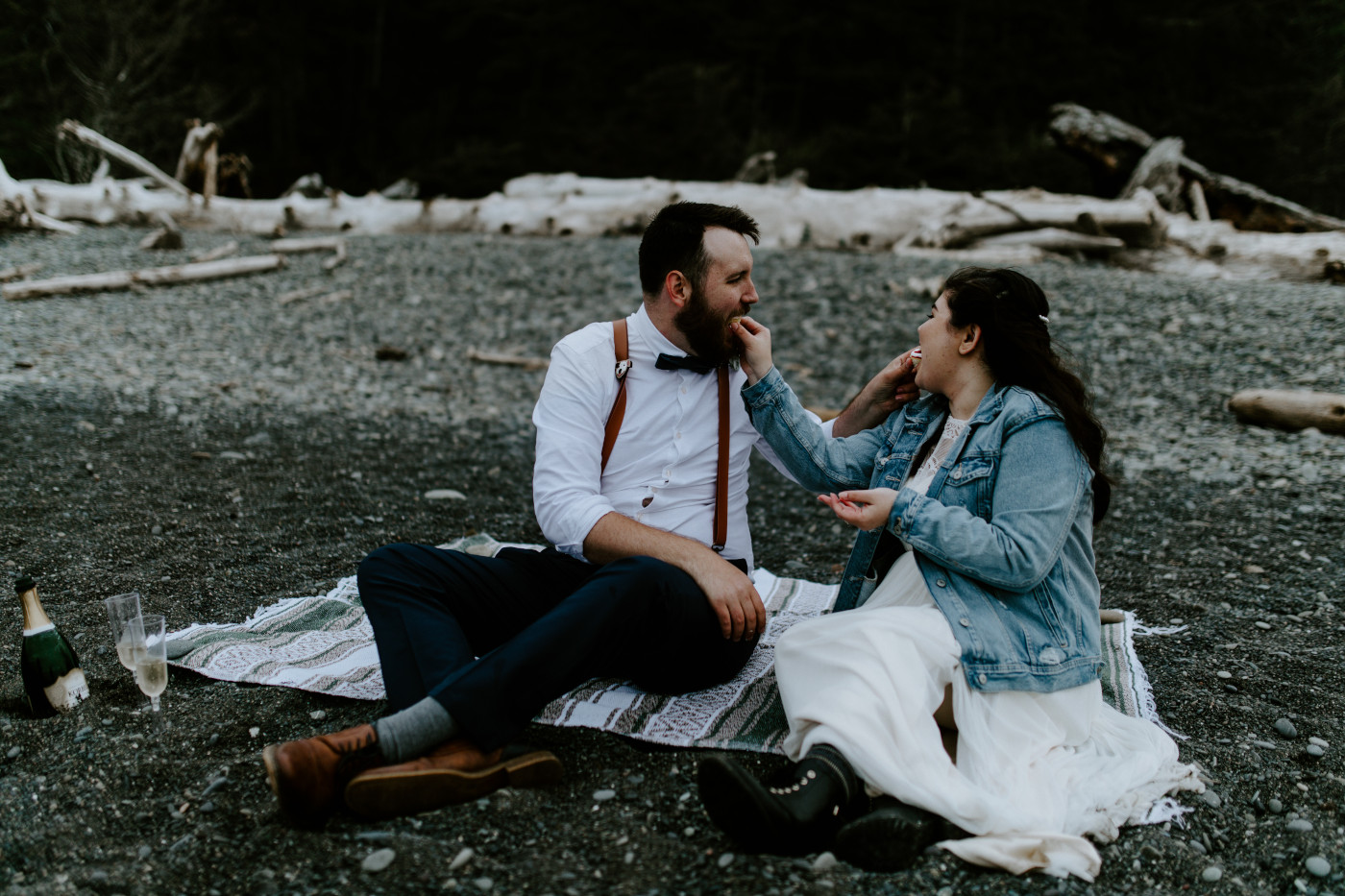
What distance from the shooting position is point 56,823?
2420 mm

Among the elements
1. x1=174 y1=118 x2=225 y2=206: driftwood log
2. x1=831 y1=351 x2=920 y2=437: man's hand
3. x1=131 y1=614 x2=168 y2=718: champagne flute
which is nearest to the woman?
x1=831 y1=351 x2=920 y2=437: man's hand

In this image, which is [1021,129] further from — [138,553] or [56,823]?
[56,823]

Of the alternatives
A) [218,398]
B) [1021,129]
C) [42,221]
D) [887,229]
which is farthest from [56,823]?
[1021,129]

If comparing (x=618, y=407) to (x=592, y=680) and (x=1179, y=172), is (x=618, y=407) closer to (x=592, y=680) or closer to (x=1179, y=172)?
(x=592, y=680)

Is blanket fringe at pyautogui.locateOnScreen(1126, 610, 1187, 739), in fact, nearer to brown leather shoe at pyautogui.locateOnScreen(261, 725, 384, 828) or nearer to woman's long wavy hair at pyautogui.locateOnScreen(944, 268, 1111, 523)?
woman's long wavy hair at pyautogui.locateOnScreen(944, 268, 1111, 523)

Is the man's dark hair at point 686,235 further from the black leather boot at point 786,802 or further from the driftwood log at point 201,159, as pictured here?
the driftwood log at point 201,159

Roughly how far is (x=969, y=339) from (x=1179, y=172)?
1236 centimetres

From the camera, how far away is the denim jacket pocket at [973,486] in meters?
2.65

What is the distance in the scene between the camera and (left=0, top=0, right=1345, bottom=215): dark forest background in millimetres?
20109

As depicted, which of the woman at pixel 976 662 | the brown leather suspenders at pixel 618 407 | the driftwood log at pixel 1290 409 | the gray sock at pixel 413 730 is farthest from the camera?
the driftwood log at pixel 1290 409

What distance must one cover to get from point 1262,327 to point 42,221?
15362mm

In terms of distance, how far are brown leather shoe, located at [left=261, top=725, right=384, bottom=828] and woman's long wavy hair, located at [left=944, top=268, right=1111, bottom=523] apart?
2.02 meters

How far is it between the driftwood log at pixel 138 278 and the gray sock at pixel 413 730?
10.5 meters

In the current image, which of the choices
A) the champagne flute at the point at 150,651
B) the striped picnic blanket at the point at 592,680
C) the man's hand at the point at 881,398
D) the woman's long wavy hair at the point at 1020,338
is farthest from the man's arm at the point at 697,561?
the champagne flute at the point at 150,651
